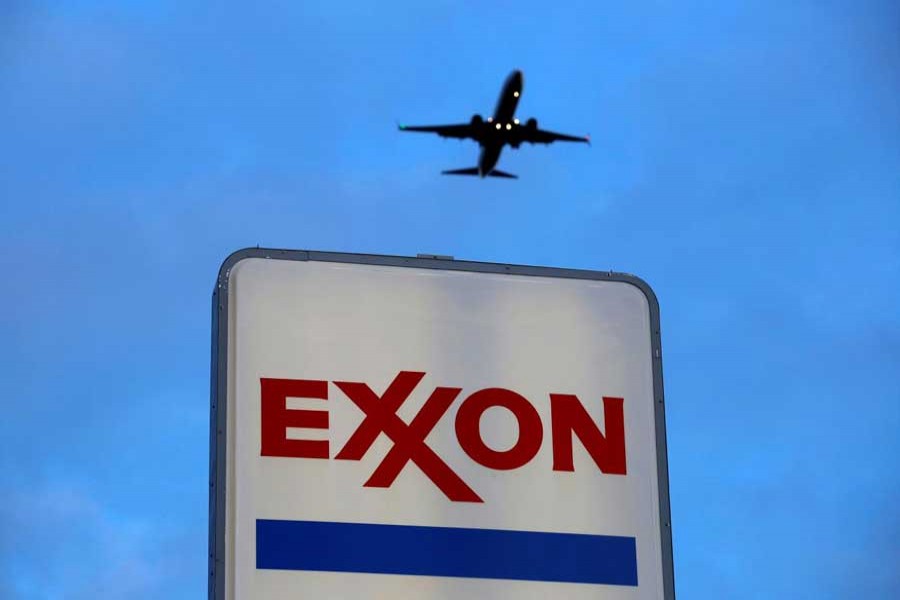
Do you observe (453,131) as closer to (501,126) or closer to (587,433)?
(501,126)

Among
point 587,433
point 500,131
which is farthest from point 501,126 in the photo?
point 587,433

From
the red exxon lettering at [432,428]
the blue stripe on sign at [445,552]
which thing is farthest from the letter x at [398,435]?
the blue stripe on sign at [445,552]

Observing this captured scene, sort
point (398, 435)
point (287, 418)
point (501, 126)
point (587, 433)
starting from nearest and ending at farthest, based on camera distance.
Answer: point (287, 418), point (398, 435), point (587, 433), point (501, 126)

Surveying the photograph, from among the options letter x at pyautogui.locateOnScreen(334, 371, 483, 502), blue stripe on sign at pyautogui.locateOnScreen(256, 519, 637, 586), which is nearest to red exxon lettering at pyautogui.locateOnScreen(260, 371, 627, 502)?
letter x at pyautogui.locateOnScreen(334, 371, 483, 502)

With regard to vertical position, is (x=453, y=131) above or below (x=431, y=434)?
above

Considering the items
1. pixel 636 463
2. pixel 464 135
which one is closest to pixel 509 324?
pixel 636 463

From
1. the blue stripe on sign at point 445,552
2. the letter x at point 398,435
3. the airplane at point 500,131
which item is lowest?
the blue stripe on sign at point 445,552

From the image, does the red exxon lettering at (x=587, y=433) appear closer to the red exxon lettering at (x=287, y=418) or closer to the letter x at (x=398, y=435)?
the letter x at (x=398, y=435)

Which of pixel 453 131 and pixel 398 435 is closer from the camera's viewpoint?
pixel 398 435
